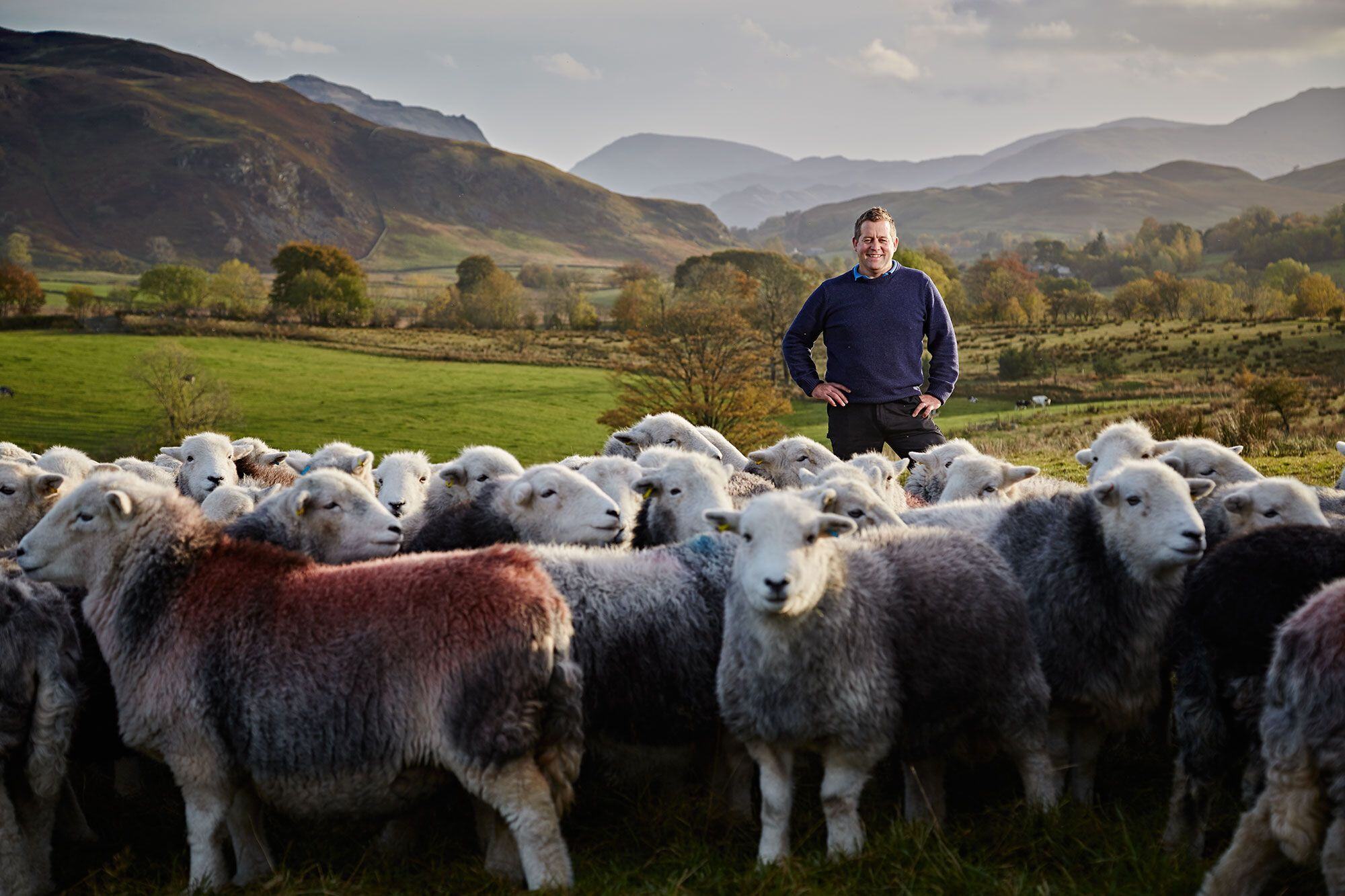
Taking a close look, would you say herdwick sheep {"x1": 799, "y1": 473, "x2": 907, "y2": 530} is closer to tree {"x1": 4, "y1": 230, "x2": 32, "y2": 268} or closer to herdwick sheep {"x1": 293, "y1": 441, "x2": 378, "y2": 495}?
herdwick sheep {"x1": 293, "y1": 441, "x2": 378, "y2": 495}

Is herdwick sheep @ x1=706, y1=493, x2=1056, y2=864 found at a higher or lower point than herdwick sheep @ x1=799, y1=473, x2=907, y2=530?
lower

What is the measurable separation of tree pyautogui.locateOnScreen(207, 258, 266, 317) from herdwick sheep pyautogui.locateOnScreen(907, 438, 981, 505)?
60521mm

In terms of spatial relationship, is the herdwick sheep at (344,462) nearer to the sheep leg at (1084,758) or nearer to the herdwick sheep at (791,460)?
the herdwick sheep at (791,460)

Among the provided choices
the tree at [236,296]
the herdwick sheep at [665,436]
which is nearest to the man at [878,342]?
the herdwick sheep at [665,436]

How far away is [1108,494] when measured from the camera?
4961 mm

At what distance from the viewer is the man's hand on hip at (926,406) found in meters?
8.11

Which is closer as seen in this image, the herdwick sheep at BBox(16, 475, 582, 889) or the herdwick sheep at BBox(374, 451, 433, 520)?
the herdwick sheep at BBox(16, 475, 582, 889)

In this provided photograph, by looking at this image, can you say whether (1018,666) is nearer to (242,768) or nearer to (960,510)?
(960,510)

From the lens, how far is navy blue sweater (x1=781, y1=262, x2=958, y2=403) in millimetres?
8047

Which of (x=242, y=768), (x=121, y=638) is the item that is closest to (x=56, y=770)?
(x=121, y=638)

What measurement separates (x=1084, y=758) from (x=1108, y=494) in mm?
1321

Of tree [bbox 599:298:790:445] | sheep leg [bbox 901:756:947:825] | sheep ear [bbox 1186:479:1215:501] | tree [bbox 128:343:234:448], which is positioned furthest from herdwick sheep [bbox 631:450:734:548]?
tree [bbox 128:343:234:448]

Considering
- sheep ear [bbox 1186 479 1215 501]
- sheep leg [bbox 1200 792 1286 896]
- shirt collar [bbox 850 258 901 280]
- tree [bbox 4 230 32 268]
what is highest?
tree [bbox 4 230 32 268]

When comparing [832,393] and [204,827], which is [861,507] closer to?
[832,393]
